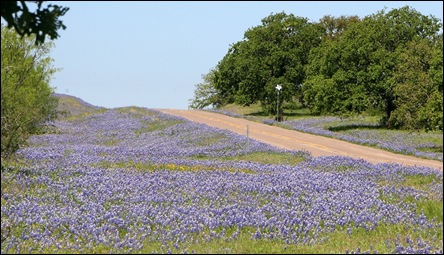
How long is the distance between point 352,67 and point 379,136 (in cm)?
1021

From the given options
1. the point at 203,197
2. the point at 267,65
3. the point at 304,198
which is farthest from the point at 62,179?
the point at 267,65

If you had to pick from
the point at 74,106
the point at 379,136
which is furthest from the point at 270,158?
the point at 74,106

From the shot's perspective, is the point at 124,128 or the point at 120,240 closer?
the point at 120,240

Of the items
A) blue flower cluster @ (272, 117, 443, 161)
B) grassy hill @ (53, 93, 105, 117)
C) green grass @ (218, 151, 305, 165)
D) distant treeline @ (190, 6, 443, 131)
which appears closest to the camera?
green grass @ (218, 151, 305, 165)

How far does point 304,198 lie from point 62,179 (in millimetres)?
7825

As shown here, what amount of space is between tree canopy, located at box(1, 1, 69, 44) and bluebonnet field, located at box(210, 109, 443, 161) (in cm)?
2303

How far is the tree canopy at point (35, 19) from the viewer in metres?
8.88

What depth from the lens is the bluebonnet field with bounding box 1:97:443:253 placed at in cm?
1126

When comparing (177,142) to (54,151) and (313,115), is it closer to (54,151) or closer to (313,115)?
(54,151)

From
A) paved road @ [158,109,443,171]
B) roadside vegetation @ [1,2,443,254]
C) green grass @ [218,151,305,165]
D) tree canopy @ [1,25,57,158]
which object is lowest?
paved road @ [158,109,443,171]

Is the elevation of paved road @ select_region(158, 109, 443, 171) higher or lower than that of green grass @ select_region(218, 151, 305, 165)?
lower

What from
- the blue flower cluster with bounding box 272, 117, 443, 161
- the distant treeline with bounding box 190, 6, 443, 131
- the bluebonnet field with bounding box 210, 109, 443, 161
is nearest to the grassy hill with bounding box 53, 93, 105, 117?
the distant treeline with bounding box 190, 6, 443, 131

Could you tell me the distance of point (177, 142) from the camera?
1428 inches

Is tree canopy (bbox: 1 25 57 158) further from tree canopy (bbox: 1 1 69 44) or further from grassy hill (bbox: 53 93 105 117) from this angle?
grassy hill (bbox: 53 93 105 117)
